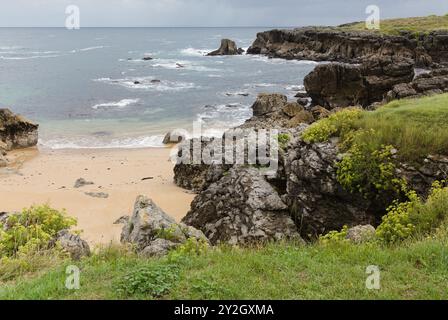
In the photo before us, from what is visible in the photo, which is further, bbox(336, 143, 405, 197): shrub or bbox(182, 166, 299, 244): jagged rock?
bbox(182, 166, 299, 244): jagged rock

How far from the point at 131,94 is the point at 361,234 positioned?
48.7m

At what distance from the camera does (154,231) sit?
10.3 m

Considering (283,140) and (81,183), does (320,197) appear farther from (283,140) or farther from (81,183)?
(81,183)

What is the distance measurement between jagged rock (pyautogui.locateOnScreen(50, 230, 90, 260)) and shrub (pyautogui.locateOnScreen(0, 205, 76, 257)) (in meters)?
0.19

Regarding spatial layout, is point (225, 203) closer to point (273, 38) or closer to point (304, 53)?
point (304, 53)

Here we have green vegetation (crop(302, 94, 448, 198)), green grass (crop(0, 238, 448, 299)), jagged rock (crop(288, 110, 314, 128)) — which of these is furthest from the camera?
jagged rock (crop(288, 110, 314, 128))

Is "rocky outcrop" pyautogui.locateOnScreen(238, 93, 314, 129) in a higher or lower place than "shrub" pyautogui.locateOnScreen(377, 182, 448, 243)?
higher

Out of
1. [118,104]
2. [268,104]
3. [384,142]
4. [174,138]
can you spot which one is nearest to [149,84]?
[118,104]

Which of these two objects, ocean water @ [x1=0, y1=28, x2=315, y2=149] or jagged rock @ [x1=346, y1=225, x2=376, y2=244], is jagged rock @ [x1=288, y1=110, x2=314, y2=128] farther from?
jagged rock @ [x1=346, y1=225, x2=376, y2=244]

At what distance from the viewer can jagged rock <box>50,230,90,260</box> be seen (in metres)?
9.03

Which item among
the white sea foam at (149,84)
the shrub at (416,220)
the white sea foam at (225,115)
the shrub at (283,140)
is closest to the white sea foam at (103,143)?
the white sea foam at (225,115)

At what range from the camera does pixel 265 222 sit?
39.7ft

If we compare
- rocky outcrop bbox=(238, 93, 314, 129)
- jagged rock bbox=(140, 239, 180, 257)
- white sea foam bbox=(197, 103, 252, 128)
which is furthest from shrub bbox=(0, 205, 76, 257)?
white sea foam bbox=(197, 103, 252, 128)

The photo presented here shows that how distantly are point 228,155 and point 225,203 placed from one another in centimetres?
225
